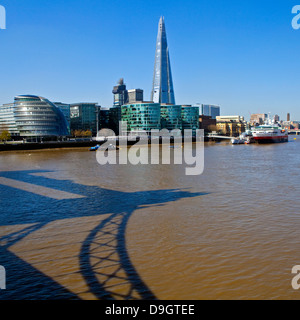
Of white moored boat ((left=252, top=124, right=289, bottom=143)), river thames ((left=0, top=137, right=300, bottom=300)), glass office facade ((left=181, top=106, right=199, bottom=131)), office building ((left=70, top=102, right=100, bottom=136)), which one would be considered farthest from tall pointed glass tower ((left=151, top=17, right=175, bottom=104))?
river thames ((left=0, top=137, right=300, bottom=300))

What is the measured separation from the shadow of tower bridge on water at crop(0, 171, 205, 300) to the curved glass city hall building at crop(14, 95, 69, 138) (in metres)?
69.0

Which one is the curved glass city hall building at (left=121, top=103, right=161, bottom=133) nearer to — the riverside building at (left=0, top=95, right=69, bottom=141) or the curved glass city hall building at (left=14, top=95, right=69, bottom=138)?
the riverside building at (left=0, top=95, right=69, bottom=141)

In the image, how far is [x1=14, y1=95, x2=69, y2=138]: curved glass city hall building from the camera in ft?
276

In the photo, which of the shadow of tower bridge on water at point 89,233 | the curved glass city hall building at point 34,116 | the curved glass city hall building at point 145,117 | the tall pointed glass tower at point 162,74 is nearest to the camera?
the shadow of tower bridge on water at point 89,233

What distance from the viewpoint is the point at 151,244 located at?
7945 millimetres

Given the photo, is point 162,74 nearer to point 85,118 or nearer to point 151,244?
point 85,118

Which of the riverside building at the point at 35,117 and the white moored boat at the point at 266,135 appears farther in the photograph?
the riverside building at the point at 35,117

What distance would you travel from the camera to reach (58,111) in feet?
286

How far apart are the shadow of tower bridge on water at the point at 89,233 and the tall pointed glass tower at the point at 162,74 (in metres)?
135

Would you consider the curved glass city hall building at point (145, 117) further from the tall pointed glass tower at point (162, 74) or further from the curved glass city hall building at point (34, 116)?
the tall pointed glass tower at point (162, 74)

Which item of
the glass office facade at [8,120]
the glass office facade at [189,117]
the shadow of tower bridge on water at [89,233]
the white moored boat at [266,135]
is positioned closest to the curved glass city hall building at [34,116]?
the glass office facade at [8,120]

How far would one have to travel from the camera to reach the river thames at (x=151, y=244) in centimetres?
580
